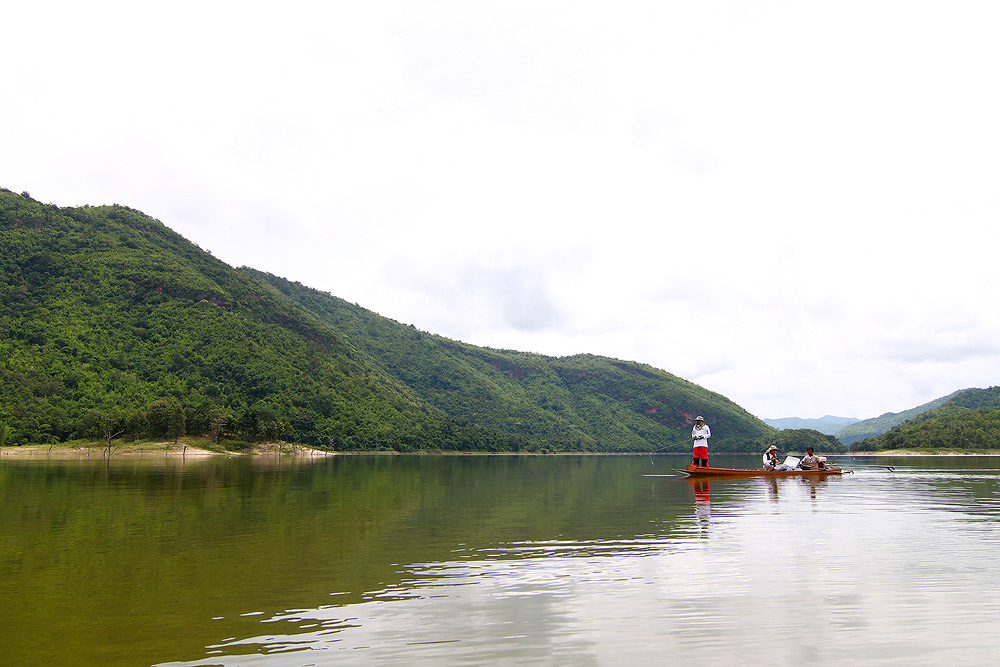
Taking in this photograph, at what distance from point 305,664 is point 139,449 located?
393 ft

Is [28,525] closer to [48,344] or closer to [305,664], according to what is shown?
[305,664]

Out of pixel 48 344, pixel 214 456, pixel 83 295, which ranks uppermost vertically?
pixel 83 295

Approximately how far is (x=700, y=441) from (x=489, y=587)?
160ft

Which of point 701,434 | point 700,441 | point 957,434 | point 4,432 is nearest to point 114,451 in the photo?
point 4,432

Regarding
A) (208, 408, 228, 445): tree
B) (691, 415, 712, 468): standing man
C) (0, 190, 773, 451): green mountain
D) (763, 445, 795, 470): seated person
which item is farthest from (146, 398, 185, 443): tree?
(763, 445, 795, 470): seated person

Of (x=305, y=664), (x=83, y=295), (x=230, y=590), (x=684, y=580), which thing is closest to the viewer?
(x=305, y=664)

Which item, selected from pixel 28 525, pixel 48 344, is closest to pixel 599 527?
pixel 28 525

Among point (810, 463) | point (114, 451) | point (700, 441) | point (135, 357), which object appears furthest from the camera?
point (135, 357)

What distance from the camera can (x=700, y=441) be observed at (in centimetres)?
6044

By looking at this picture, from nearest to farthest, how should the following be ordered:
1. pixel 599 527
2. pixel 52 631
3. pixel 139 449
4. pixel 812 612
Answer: pixel 52 631, pixel 812 612, pixel 599 527, pixel 139 449

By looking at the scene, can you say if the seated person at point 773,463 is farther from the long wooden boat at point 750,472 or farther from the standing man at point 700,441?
the standing man at point 700,441

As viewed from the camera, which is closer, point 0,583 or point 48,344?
point 0,583

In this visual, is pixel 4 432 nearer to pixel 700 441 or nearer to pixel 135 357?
pixel 135 357

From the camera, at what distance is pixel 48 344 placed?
5463 inches
